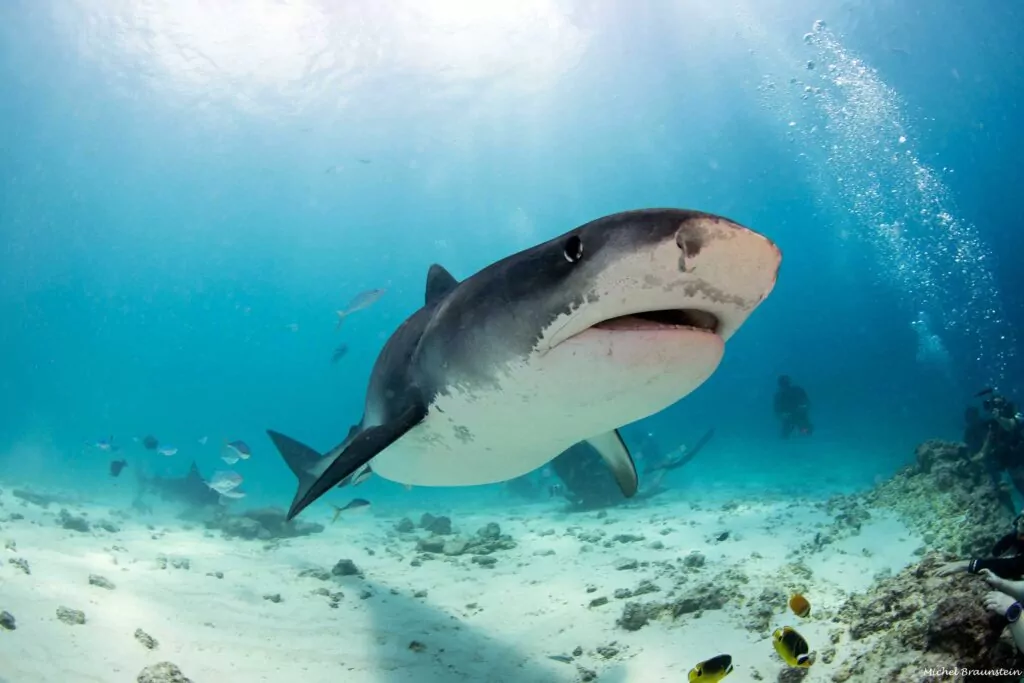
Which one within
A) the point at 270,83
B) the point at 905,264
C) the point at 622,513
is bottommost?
the point at 622,513

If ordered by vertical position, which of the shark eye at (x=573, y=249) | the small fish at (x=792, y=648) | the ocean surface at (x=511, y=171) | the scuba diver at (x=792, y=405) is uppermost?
the ocean surface at (x=511, y=171)

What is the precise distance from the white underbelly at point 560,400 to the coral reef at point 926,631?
70.6 inches

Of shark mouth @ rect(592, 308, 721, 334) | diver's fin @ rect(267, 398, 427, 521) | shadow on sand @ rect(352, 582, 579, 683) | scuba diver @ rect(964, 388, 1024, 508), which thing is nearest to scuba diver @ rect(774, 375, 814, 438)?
scuba diver @ rect(964, 388, 1024, 508)

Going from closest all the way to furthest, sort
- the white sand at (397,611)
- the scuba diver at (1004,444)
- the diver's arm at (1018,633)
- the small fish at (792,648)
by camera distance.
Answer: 1. the diver's arm at (1018,633)
2. the small fish at (792,648)
3. the white sand at (397,611)
4. the scuba diver at (1004,444)

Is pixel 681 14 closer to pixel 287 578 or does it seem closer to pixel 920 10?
pixel 920 10

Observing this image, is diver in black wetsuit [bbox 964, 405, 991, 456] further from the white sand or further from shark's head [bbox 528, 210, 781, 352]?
shark's head [bbox 528, 210, 781, 352]

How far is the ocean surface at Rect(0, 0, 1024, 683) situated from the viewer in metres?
24.6

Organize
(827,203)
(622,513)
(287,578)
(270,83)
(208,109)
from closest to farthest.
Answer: (287,578) < (622,513) < (270,83) < (208,109) < (827,203)

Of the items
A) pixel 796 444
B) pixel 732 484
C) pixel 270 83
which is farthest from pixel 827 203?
pixel 270 83

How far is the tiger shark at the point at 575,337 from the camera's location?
66.7 inches

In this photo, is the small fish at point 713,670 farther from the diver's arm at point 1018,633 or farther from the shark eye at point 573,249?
the shark eye at point 573,249

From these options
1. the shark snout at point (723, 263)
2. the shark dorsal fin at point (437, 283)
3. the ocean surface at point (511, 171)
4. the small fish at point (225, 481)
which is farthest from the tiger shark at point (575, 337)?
the small fish at point (225, 481)

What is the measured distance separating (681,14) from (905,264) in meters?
70.4

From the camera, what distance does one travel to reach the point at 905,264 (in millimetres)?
76750
